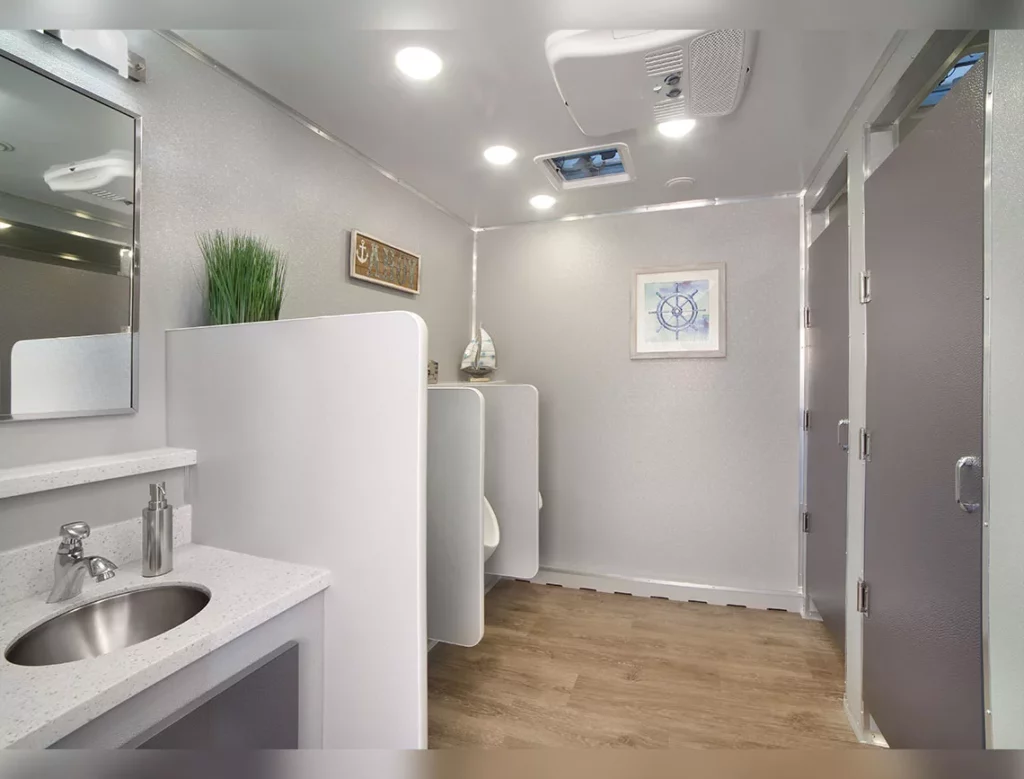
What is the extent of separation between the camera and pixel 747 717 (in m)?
1.86

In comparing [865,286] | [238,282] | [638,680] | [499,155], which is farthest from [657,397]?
[238,282]

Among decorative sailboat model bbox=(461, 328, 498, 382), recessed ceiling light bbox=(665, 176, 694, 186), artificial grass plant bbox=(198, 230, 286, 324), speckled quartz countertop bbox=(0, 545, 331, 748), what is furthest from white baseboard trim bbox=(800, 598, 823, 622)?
artificial grass plant bbox=(198, 230, 286, 324)

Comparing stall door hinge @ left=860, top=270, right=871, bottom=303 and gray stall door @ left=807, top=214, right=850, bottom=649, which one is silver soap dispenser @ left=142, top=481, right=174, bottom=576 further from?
gray stall door @ left=807, top=214, right=850, bottom=649

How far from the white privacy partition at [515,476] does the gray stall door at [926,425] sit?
151 centimetres

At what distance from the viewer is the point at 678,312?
119 inches

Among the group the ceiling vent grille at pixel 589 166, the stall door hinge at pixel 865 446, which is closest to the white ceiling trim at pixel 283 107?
the ceiling vent grille at pixel 589 166

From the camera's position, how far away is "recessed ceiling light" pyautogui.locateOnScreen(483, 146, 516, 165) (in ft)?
7.46

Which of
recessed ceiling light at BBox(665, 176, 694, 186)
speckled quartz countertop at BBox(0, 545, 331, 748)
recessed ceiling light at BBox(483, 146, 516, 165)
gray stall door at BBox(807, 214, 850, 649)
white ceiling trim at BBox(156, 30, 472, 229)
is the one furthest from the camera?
recessed ceiling light at BBox(665, 176, 694, 186)

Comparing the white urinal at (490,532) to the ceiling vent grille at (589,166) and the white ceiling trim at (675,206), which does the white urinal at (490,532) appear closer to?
the ceiling vent grille at (589,166)

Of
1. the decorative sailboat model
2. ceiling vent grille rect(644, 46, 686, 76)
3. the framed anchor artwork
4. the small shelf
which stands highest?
ceiling vent grille rect(644, 46, 686, 76)

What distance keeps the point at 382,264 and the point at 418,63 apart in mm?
998

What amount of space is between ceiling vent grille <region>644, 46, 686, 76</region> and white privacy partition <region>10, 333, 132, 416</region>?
69.8 inches

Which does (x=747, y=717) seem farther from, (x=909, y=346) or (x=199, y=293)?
(x=199, y=293)

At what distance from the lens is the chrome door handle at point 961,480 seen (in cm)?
105
